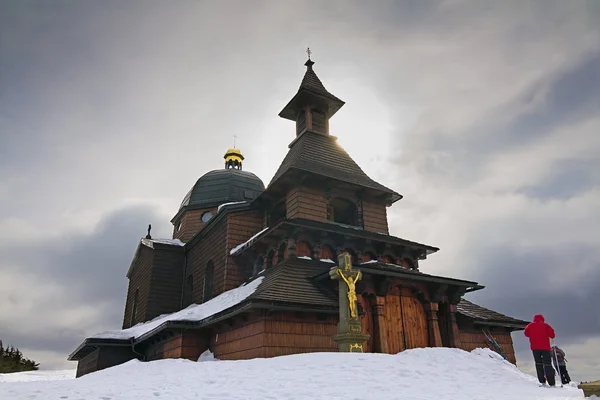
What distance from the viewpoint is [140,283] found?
26.2 meters

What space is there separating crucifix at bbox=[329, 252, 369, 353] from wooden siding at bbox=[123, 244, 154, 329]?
1435 centimetres

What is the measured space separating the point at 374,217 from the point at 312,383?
1202 cm

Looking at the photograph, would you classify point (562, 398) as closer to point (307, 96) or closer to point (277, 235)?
point (277, 235)

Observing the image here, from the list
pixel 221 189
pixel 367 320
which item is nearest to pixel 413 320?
pixel 367 320

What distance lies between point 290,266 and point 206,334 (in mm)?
3943

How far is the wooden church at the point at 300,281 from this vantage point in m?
13.3

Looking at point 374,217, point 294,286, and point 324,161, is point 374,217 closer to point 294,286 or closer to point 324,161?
point 324,161

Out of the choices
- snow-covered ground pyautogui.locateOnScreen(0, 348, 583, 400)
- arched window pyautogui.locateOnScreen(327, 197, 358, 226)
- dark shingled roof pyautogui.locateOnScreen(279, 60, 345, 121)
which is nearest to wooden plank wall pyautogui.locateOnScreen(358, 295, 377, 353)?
snow-covered ground pyautogui.locateOnScreen(0, 348, 583, 400)

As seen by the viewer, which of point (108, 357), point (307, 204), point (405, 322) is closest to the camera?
point (405, 322)

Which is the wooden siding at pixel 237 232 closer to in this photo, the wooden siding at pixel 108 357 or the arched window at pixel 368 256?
the arched window at pixel 368 256

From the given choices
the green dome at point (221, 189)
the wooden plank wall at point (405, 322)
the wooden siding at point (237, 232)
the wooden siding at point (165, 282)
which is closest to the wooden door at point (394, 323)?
the wooden plank wall at point (405, 322)

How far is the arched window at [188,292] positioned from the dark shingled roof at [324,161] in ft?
Result: 24.1

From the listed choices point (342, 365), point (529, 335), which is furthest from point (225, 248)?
point (529, 335)

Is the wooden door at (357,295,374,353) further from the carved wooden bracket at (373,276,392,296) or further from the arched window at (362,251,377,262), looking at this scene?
the arched window at (362,251,377,262)
